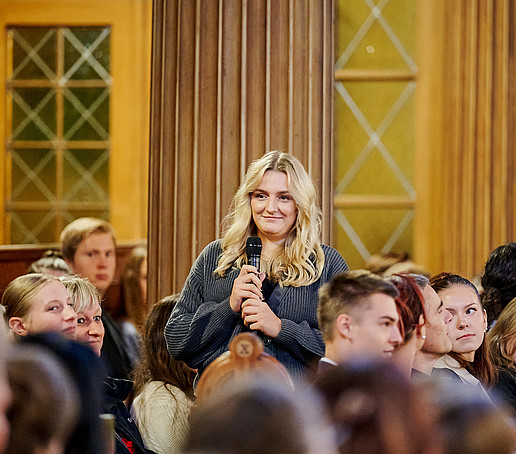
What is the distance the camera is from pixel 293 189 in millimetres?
2453

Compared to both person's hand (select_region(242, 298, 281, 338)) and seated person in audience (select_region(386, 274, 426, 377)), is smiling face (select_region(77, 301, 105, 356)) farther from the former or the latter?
seated person in audience (select_region(386, 274, 426, 377))

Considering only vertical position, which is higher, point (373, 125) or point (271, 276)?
point (373, 125)

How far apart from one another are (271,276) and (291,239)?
0.41ft

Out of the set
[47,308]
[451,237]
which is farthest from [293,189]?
[451,237]

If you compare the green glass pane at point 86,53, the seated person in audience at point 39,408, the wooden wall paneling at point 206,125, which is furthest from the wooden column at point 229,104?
the green glass pane at point 86,53

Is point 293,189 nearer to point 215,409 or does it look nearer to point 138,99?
point 215,409

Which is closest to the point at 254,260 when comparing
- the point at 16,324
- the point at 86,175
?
the point at 16,324

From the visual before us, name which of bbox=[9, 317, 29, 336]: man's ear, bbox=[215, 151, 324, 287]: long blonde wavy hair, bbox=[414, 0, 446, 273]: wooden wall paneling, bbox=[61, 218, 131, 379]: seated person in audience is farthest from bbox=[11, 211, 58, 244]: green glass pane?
bbox=[215, 151, 324, 287]: long blonde wavy hair

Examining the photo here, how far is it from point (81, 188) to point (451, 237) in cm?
308

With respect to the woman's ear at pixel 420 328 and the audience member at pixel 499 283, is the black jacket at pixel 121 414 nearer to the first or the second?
the woman's ear at pixel 420 328

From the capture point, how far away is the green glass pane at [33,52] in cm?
634

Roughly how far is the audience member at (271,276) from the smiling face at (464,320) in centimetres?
33

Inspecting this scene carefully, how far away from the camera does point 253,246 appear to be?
91.0 inches

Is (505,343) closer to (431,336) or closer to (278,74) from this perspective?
(431,336)
